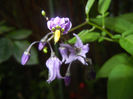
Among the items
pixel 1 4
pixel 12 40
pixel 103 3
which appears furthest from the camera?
pixel 1 4

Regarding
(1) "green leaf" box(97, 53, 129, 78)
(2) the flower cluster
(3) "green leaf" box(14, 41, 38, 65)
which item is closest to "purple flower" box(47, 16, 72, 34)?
(2) the flower cluster

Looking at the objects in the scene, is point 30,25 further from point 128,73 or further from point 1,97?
point 128,73

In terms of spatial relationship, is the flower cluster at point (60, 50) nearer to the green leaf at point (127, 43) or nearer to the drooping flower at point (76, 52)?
the drooping flower at point (76, 52)

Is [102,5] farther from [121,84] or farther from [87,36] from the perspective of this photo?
[121,84]

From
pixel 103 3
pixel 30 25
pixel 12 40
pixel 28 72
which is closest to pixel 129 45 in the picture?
pixel 103 3

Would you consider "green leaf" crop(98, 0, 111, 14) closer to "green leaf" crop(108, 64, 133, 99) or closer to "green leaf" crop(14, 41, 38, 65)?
"green leaf" crop(108, 64, 133, 99)

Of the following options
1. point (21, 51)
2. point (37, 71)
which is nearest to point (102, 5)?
point (21, 51)

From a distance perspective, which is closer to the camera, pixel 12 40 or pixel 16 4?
pixel 12 40
